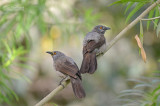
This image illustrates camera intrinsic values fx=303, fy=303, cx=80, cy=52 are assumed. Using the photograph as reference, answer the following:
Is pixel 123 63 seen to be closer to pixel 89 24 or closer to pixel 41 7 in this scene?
pixel 89 24

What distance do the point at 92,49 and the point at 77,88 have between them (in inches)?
33.6

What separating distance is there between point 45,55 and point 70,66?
6.63 metres

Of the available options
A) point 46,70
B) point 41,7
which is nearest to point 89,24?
point 41,7

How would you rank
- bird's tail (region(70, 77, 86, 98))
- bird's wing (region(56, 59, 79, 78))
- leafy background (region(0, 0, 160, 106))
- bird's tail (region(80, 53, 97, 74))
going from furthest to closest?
leafy background (region(0, 0, 160, 106)) → bird's wing (region(56, 59, 79, 78)) → bird's tail (region(80, 53, 97, 74)) → bird's tail (region(70, 77, 86, 98))

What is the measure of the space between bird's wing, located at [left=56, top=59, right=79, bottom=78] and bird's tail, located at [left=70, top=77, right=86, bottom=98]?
0.21 ft

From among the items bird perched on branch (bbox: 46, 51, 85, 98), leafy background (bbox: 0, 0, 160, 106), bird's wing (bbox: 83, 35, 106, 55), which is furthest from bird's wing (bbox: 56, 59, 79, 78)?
leafy background (bbox: 0, 0, 160, 106)

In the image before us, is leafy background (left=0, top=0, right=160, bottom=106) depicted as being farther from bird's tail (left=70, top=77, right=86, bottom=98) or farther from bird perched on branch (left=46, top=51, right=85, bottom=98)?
bird's tail (left=70, top=77, right=86, bottom=98)

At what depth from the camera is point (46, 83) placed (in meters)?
9.08

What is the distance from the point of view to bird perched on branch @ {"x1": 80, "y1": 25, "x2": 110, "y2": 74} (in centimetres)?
244

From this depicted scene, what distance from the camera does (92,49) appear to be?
2.96 metres

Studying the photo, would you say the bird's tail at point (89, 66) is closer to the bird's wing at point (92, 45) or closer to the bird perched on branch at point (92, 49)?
the bird perched on branch at point (92, 49)

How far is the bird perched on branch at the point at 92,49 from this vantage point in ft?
8.00

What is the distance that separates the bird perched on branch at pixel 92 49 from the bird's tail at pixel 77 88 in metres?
0.09

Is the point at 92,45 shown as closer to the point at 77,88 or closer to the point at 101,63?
the point at 77,88
